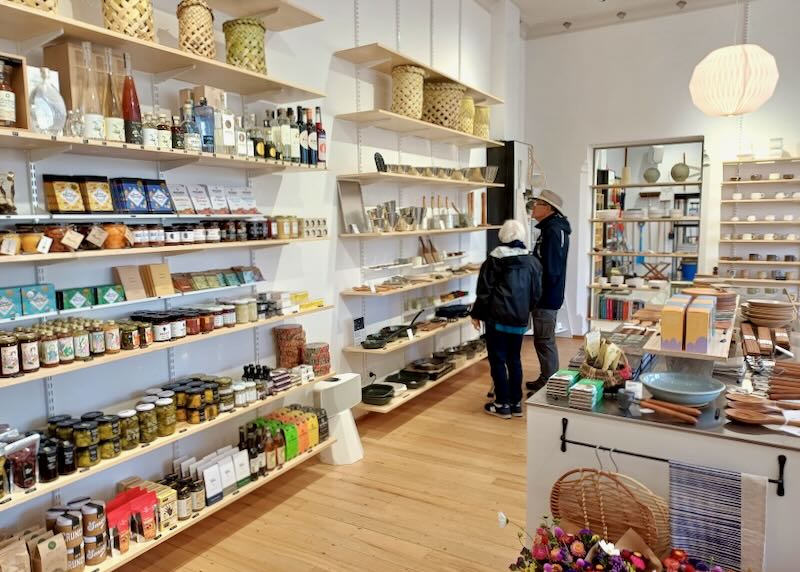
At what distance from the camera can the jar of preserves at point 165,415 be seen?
2727 millimetres

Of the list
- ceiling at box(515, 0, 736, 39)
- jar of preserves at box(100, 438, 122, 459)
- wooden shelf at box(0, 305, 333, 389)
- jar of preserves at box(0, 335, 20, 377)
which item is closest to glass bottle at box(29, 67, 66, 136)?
jar of preserves at box(0, 335, 20, 377)

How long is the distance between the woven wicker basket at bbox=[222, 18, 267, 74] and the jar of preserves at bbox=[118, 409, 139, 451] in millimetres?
1815

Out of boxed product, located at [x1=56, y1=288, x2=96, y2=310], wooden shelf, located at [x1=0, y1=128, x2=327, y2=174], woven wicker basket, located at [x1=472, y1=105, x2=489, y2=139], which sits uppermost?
woven wicker basket, located at [x1=472, y1=105, x2=489, y2=139]

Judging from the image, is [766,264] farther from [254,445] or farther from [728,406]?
[254,445]

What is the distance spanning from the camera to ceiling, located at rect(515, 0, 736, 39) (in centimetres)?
680

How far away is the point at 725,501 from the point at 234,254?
106 inches

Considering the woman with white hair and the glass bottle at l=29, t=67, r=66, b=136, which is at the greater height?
the glass bottle at l=29, t=67, r=66, b=136

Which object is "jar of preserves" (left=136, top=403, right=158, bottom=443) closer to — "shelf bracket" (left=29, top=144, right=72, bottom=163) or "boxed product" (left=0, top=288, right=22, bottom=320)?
"boxed product" (left=0, top=288, right=22, bottom=320)

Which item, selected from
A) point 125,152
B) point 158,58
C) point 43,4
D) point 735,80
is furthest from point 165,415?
point 735,80

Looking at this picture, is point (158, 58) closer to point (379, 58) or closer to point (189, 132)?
point (189, 132)

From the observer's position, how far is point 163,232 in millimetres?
2709

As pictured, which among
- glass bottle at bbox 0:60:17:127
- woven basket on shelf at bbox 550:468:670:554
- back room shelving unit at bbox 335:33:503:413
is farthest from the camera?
back room shelving unit at bbox 335:33:503:413

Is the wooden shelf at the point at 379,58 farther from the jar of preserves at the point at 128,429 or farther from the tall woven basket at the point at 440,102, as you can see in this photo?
the jar of preserves at the point at 128,429

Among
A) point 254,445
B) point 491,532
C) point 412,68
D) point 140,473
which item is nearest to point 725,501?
point 491,532
